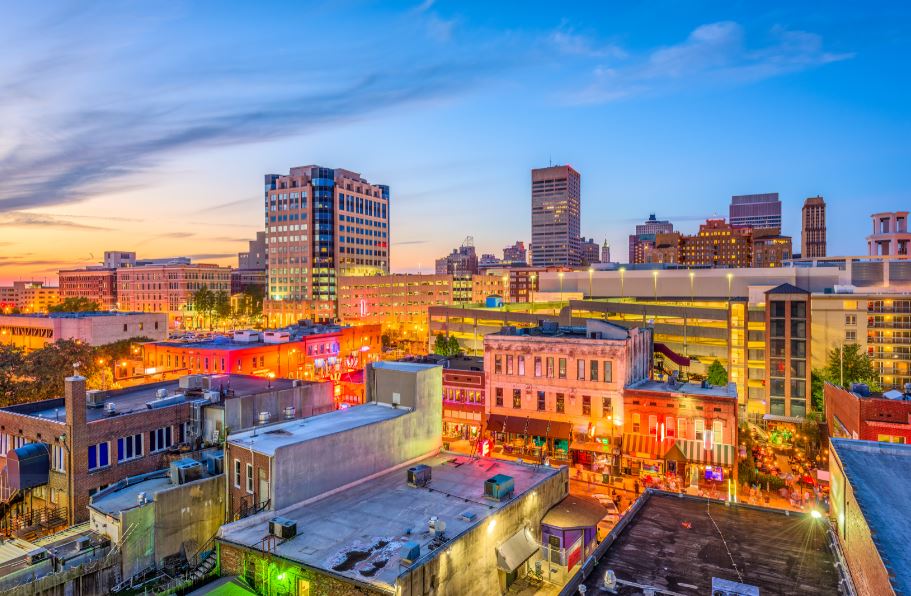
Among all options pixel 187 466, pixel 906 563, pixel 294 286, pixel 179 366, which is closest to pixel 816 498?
pixel 906 563

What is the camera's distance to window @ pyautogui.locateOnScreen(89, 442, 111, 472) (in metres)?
31.5

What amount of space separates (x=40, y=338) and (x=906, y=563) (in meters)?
123

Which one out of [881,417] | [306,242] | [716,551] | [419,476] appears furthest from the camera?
[306,242]

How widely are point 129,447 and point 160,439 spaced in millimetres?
1961

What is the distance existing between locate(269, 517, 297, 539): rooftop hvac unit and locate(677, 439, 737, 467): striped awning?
33215 mm

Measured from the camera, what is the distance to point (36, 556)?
23.5 m

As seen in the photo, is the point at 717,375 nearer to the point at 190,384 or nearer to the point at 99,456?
the point at 190,384

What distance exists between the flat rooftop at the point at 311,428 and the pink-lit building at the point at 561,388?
1973 centimetres

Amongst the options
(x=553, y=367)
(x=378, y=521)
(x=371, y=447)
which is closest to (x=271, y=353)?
(x=553, y=367)

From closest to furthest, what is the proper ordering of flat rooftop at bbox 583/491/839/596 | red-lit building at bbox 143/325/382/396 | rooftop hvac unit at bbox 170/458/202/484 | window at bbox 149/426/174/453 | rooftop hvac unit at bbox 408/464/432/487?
flat rooftop at bbox 583/491/839/596 → rooftop hvac unit at bbox 170/458/202/484 → rooftop hvac unit at bbox 408/464/432/487 → window at bbox 149/426/174/453 → red-lit building at bbox 143/325/382/396

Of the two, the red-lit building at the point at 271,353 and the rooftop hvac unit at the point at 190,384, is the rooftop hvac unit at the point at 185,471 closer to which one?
the rooftop hvac unit at the point at 190,384

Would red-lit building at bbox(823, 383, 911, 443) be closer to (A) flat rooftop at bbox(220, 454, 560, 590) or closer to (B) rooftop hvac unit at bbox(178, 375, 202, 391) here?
(A) flat rooftop at bbox(220, 454, 560, 590)

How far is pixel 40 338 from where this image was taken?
334ft

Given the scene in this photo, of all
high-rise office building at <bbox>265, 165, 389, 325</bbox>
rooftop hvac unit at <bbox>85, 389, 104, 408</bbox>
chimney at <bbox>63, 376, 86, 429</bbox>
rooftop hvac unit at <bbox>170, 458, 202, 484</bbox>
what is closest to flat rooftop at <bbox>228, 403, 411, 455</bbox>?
rooftop hvac unit at <bbox>170, 458, 202, 484</bbox>
